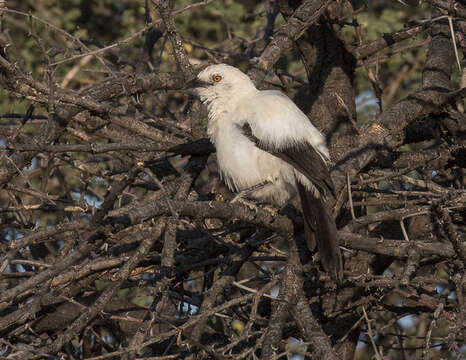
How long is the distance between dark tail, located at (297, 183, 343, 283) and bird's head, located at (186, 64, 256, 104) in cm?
100

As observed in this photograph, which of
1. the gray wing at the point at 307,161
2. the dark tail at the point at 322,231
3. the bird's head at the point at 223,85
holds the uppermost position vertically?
the bird's head at the point at 223,85

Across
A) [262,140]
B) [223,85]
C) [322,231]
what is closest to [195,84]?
[223,85]

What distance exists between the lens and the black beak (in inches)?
214

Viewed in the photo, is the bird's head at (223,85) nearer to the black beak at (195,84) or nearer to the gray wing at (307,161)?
the black beak at (195,84)

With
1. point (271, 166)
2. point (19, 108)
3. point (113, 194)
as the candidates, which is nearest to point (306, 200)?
point (271, 166)

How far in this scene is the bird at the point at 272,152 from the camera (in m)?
4.96

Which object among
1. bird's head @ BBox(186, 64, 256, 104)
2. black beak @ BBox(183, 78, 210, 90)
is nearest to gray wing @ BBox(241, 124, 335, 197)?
bird's head @ BBox(186, 64, 256, 104)

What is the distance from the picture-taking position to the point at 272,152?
203 inches

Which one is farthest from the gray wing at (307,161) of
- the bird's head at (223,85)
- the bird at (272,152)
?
the bird's head at (223,85)

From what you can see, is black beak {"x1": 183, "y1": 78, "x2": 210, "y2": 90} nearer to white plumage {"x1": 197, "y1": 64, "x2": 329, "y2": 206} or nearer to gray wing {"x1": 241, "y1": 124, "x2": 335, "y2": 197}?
white plumage {"x1": 197, "y1": 64, "x2": 329, "y2": 206}

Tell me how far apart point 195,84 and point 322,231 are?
1.81m

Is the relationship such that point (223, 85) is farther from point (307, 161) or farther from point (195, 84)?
point (307, 161)

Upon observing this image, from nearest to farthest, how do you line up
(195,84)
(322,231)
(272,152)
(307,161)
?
(322,231) → (307,161) → (272,152) → (195,84)

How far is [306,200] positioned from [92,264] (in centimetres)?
160
